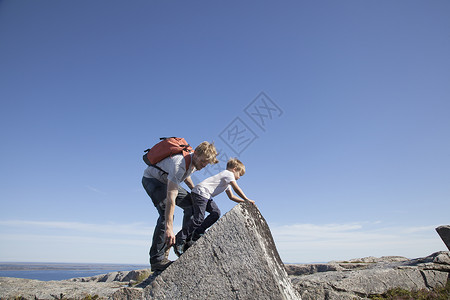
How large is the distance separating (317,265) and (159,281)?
10.1 m

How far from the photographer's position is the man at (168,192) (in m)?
4.66

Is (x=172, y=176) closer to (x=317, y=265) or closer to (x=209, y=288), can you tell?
(x=209, y=288)

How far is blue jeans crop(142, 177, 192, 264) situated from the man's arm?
0.34m

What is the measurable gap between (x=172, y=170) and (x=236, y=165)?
5.70 feet

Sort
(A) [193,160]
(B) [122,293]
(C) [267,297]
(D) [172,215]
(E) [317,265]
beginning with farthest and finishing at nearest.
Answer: (E) [317,265] < (A) [193,160] < (D) [172,215] < (B) [122,293] < (C) [267,297]

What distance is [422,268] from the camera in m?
7.90

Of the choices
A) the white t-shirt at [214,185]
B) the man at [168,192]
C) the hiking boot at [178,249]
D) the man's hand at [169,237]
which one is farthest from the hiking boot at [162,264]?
the white t-shirt at [214,185]

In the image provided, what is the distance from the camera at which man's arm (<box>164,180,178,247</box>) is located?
4.57 meters

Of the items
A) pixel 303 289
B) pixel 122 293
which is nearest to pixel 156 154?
pixel 122 293

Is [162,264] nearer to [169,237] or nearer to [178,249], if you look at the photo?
[178,249]

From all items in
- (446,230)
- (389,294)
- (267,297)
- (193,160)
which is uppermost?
(193,160)

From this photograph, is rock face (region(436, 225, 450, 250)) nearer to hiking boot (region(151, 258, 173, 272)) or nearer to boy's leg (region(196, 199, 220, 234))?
boy's leg (region(196, 199, 220, 234))

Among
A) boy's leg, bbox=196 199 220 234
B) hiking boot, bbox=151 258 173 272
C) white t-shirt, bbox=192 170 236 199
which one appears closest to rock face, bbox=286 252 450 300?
boy's leg, bbox=196 199 220 234

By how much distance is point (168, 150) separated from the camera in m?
5.11
